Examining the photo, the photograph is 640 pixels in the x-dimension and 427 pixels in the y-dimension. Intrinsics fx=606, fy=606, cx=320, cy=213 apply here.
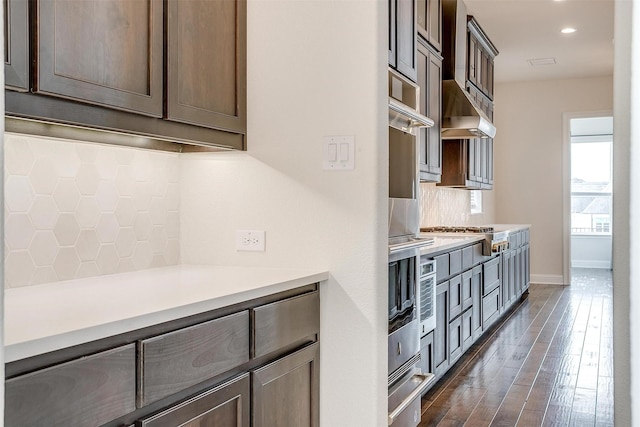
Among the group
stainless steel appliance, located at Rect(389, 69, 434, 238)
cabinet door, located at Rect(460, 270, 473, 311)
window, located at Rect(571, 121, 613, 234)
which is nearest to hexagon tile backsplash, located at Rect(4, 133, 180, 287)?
stainless steel appliance, located at Rect(389, 69, 434, 238)

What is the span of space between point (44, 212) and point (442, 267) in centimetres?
237

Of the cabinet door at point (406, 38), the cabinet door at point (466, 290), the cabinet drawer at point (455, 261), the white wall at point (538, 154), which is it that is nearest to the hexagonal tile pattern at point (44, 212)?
the cabinet door at point (406, 38)

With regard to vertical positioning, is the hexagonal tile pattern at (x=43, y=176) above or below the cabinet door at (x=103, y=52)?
below

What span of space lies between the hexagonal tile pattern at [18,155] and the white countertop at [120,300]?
13.4 inches

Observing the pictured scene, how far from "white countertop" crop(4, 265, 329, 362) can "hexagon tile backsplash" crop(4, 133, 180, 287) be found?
62 mm

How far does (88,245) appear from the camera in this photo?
197 cm

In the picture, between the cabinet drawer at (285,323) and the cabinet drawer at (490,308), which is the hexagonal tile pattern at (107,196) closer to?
the cabinet drawer at (285,323)

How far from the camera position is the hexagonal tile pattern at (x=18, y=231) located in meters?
1.70

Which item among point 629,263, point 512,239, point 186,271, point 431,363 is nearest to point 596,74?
point 512,239

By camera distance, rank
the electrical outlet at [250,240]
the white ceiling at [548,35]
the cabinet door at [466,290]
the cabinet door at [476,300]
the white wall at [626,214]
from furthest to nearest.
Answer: the white ceiling at [548,35] → the cabinet door at [476,300] → the cabinet door at [466,290] → the electrical outlet at [250,240] → the white wall at [626,214]

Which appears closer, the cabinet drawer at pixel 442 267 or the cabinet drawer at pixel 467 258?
the cabinet drawer at pixel 442 267

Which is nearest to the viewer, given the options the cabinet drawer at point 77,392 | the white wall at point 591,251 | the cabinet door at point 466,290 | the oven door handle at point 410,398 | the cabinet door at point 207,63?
the cabinet drawer at point 77,392

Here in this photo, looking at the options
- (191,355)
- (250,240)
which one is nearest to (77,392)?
(191,355)

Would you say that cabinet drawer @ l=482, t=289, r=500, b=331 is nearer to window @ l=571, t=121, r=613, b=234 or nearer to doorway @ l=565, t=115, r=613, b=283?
doorway @ l=565, t=115, r=613, b=283
